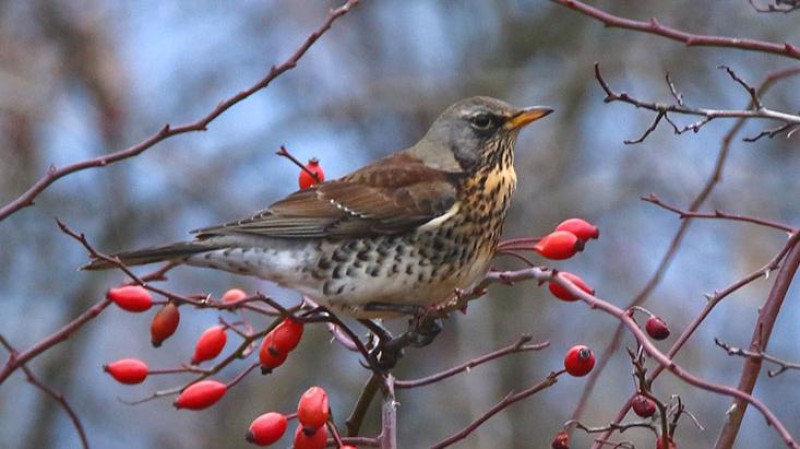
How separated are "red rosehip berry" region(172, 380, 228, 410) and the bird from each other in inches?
20.7

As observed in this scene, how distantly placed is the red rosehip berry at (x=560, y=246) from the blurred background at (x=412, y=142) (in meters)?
3.72

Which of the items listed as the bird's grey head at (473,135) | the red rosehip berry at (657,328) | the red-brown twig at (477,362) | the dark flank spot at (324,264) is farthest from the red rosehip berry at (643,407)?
the bird's grey head at (473,135)

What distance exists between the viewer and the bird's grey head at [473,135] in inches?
160

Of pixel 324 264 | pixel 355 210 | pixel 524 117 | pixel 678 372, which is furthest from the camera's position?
pixel 524 117

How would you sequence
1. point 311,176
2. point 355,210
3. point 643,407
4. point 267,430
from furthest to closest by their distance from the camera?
point 355,210 < point 311,176 < point 267,430 < point 643,407

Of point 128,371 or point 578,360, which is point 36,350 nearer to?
point 128,371

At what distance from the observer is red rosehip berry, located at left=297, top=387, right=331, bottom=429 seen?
2.59 metres

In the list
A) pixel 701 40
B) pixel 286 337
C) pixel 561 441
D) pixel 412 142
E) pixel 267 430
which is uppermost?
pixel 701 40

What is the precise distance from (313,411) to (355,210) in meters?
1.33

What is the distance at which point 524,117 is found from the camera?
13.0 ft

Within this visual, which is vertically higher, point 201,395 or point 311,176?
point 311,176

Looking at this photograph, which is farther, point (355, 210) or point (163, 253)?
point (355, 210)

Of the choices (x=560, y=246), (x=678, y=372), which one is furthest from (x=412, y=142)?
(x=678, y=372)

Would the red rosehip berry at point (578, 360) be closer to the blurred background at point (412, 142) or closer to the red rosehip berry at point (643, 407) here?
the red rosehip berry at point (643, 407)
